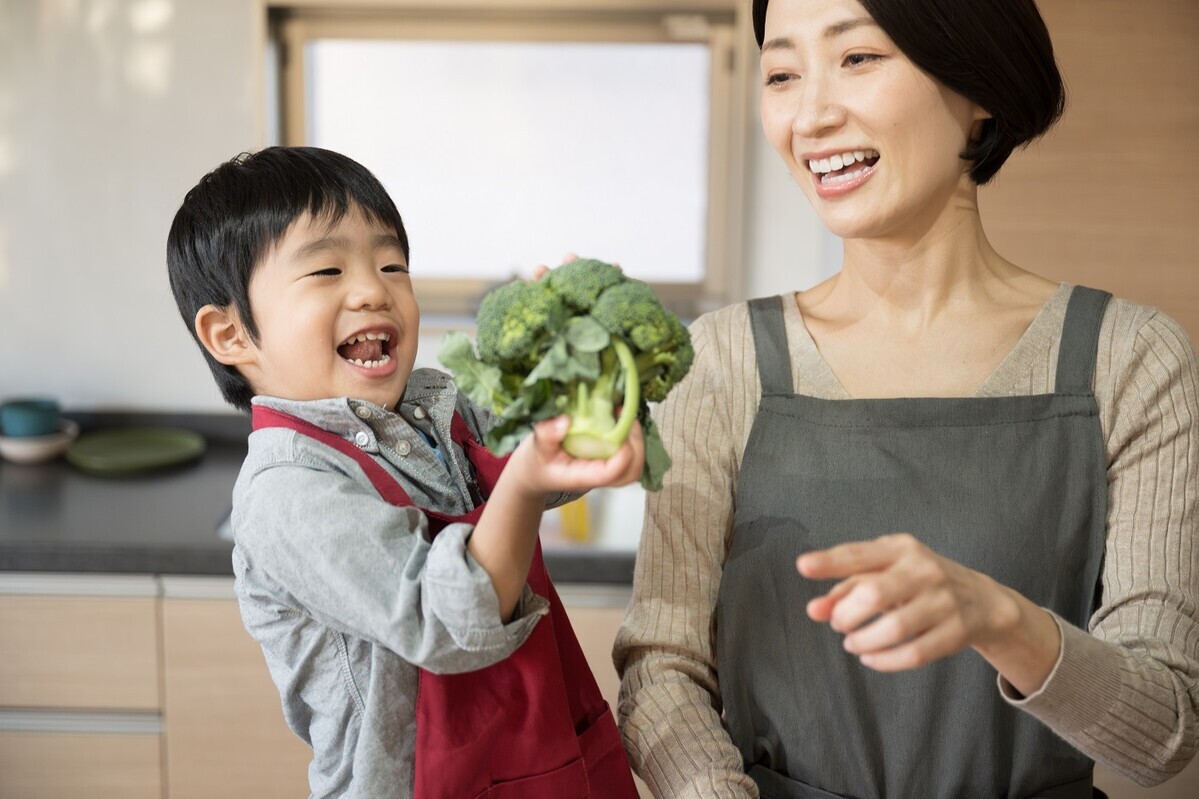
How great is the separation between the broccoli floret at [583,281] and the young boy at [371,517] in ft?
0.38

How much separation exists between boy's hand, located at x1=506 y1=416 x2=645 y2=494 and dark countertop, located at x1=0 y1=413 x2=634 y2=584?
4.90 feet

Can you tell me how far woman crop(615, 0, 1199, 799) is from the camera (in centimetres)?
125

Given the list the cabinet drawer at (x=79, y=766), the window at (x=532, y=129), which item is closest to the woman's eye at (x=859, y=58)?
the window at (x=532, y=129)

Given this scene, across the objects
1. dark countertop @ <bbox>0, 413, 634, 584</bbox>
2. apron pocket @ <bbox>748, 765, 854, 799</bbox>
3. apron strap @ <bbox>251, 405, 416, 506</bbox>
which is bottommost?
dark countertop @ <bbox>0, 413, 634, 584</bbox>

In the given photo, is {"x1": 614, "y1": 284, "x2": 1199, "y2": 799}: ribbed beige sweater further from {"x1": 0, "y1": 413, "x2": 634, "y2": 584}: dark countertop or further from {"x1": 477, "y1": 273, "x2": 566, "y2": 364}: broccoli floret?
{"x1": 0, "y1": 413, "x2": 634, "y2": 584}: dark countertop

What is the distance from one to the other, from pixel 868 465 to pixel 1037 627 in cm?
31

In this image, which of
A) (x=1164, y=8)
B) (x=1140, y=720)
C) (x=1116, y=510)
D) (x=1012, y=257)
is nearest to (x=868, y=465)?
(x=1116, y=510)

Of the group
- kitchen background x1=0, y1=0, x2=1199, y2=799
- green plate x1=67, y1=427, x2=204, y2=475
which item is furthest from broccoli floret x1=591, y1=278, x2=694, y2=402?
green plate x1=67, y1=427, x2=204, y2=475

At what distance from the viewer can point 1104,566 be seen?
128 centimetres

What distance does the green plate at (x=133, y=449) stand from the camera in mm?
2887

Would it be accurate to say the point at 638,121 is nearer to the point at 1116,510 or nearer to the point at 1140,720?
the point at 1116,510

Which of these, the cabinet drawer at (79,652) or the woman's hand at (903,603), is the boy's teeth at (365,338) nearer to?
the woman's hand at (903,603)

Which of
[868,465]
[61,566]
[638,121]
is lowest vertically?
[61,566]

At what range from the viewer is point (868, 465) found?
4.32 feet
